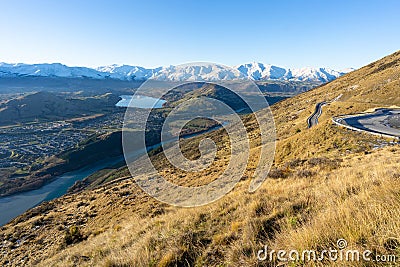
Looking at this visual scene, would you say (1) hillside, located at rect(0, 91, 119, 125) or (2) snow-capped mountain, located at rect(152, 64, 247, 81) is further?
(1) hillside, located at rect(0, 91, 119, 125)

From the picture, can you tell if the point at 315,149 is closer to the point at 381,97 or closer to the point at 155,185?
the point at 155,185

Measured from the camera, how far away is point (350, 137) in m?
22.2

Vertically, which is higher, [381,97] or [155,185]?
[381,97]

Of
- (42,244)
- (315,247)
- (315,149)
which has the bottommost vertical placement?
(42,244)

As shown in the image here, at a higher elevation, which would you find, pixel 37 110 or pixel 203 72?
pixel 203 72

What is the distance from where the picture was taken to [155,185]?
26656 mm

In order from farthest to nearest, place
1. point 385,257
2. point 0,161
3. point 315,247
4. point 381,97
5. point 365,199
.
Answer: point 0,161, point 381,97, point 365,199, point 315,247, point 385,257

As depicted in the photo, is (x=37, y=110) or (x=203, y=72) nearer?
(x=203, y=72)

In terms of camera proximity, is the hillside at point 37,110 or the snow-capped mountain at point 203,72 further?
the hillside at point 37,110

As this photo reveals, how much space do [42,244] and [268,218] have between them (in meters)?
17.3

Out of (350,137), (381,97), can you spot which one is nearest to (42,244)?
(350,137)

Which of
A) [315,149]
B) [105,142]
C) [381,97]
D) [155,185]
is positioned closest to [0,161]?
[105,142]

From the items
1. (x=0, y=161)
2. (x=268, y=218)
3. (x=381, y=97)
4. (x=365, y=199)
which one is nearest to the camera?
(x=365, y=199)

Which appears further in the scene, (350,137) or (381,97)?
(381,97)
